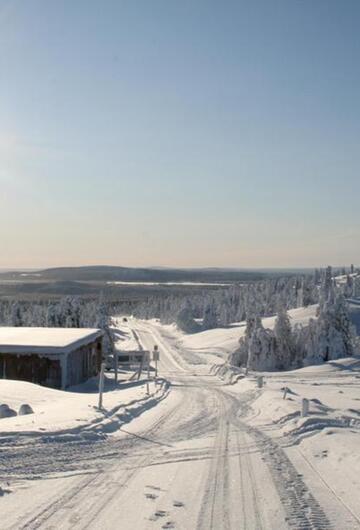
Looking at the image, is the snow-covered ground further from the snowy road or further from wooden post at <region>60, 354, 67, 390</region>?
the snowy road

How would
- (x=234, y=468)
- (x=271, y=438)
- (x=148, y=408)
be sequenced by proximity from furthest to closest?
(x=148, y=408) < (x=271, y=438) < (x=234, y=468)

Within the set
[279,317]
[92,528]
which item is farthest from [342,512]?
[279,317]

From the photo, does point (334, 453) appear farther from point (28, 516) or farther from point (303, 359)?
point (303, 359)

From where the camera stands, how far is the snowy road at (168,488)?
256 inches

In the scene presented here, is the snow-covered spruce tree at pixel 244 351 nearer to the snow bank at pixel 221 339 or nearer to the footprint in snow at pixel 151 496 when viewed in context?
the snow bank at pixel 221 339

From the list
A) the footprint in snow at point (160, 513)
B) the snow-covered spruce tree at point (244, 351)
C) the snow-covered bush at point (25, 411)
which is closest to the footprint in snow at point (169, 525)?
the footprint in snow at point (160, 513)

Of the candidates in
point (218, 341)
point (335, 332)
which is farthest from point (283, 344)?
point (218, 341)

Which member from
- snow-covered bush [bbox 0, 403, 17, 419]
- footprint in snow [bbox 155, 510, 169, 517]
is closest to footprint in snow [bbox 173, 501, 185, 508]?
footprint in snow [bbox 155, 510, 169, 517]

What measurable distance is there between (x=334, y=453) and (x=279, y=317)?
54.2m

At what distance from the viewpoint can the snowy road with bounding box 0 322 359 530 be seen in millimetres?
6512

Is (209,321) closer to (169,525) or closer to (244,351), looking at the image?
(244,351)

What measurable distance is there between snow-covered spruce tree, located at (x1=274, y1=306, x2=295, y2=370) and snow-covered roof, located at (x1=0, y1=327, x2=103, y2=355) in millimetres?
30210

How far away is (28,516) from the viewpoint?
20.7 feet

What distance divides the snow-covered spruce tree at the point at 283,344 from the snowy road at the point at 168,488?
50.9 m
